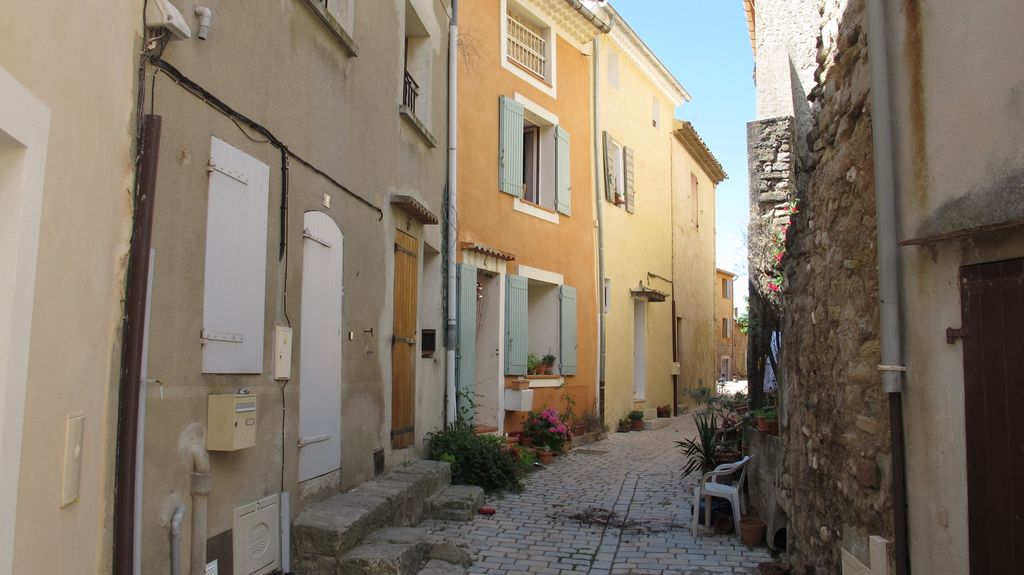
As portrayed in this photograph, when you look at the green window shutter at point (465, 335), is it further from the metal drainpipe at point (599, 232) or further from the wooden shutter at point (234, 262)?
the wooden shutter at point (234, 262)

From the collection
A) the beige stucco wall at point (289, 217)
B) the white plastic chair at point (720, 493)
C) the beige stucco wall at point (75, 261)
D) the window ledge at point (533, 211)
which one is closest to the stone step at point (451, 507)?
the beige stucco wall at point (289, 217)

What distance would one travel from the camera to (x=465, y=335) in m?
Answer: 10.0

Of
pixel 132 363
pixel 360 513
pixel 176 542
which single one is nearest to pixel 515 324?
pixel 360 513

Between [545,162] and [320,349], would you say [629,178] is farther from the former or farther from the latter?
[320,349]

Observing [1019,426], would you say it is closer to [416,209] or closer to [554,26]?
[416,209]

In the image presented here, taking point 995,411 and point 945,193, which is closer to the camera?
point 995,411

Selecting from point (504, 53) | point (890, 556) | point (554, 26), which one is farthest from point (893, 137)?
point (554, 26)

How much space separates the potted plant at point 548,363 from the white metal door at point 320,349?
6365 millimetres

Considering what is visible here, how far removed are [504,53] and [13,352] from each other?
10.0 meters

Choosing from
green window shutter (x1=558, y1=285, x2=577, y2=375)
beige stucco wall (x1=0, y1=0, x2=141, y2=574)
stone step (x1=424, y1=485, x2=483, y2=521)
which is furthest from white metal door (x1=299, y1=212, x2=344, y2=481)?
green window shutter (x1=558, y1=285, x2=577, y2=375)

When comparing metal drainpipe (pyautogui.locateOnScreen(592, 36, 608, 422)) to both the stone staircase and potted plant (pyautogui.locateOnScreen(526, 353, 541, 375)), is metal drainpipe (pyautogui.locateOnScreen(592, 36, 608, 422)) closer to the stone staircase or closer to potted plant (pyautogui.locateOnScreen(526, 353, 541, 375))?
potted plant (pyautogui.locateOnScreen(526, 353, 541, 375))

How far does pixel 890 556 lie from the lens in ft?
12.2

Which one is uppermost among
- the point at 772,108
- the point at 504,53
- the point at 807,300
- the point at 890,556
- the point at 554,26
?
the point at 554,26

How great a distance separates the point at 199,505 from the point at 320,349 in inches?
73.2
